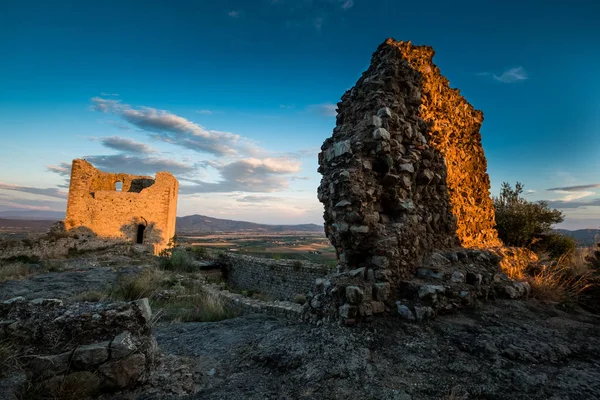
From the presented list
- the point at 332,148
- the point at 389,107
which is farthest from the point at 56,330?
the point at 389,107

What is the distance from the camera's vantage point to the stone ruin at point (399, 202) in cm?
362

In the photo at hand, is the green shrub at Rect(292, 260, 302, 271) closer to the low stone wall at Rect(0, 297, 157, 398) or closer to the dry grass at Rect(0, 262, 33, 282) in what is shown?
the low stone wall at Rect(0, 297, 157, 398)

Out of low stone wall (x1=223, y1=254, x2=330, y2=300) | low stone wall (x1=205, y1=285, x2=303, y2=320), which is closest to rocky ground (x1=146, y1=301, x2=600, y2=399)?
low stone wall (x1=205, y1=285, x2=303, y2=320)

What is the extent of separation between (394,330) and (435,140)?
3.70 meters

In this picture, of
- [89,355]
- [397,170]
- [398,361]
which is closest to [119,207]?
[89,355]

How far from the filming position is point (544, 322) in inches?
139

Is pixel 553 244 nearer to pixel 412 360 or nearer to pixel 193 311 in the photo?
pixel 412 360

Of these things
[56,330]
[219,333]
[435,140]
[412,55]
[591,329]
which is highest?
[412,55]

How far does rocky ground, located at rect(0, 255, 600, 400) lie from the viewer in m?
2.23

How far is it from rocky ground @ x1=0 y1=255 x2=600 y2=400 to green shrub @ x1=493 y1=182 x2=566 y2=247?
4364mm

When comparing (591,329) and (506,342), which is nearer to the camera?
(506,342)

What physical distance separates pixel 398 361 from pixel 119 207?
795 inches

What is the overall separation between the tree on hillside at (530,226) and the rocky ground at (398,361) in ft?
14.4

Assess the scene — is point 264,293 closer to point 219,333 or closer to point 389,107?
point 219,333
